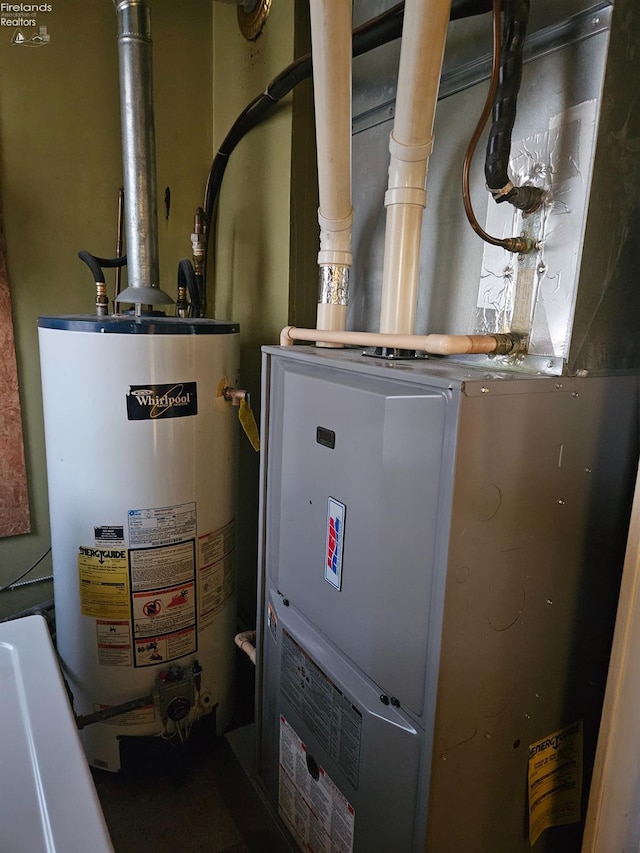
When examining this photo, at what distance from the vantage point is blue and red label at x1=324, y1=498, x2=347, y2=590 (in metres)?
0.91

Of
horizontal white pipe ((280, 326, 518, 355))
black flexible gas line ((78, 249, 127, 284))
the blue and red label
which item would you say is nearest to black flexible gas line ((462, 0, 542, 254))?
horizontal white pipe ((280, 326, 518, 355))

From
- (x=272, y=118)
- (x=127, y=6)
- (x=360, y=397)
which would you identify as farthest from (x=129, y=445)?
(x=127, y=6)

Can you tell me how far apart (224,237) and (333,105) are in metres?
0.85

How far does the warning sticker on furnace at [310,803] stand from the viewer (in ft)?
3.21

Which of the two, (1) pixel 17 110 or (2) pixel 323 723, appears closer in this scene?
(2) pixel 323 723

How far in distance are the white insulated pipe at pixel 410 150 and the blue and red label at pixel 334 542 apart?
34 centimetres

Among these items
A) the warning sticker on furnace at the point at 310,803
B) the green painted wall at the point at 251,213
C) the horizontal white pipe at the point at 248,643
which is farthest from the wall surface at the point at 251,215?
the warning sticker on furnace at the point at 310,803

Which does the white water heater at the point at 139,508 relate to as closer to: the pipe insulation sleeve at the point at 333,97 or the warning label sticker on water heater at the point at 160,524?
the warning label sticker on water heater at the point at 160,524

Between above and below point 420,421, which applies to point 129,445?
below

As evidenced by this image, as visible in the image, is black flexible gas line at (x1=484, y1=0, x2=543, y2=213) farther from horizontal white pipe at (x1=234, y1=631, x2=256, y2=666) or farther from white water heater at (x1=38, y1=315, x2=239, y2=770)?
horizontal white pipe at (x1=234, y1=631, x2=256, y2=666)

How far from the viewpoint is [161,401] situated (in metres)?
1.20

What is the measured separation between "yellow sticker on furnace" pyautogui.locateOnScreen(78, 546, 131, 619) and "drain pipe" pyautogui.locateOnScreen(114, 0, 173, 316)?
609 mm

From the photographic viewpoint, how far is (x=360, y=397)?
0.84m

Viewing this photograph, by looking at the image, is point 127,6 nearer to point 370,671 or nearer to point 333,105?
point 333,105
